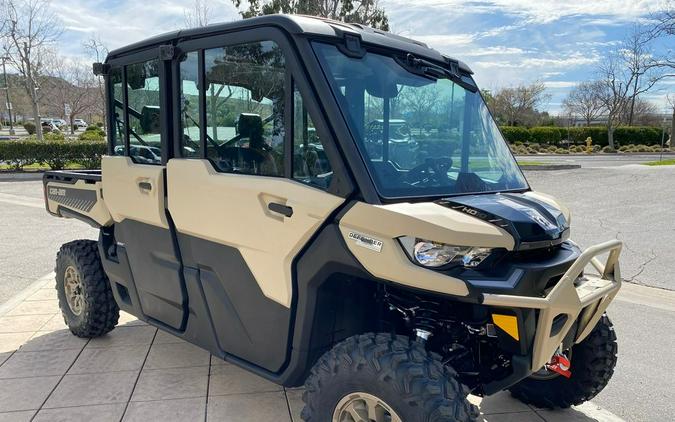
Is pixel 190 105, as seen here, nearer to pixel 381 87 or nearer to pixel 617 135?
pixel 381 87

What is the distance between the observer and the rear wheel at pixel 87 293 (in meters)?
4.30

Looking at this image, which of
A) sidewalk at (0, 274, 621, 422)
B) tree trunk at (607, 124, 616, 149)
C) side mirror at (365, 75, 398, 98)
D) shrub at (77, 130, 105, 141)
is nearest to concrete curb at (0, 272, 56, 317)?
sidewalk at (0, 274, 621, 422)

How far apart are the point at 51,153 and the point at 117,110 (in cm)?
1793

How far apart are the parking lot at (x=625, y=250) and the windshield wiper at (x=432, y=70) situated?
2159mm

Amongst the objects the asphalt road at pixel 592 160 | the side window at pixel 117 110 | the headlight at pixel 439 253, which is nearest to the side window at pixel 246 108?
the headlight at pixel 439 253

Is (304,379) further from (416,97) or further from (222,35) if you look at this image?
(222,35)

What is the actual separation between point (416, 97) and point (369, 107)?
1.35ft

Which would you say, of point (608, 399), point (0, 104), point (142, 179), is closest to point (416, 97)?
point (142, 179)

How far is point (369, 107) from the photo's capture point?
2.54 m

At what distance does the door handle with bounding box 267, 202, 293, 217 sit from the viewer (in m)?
2.51

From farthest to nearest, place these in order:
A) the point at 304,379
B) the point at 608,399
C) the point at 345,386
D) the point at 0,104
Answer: the point at 0,104 < the point at 608,399 < the point at 304,379 < the point at 345,386

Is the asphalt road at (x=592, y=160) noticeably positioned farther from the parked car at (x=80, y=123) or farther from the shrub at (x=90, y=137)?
the parked car at (x=80, y=123)

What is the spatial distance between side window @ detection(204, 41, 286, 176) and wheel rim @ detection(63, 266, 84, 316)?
2370mm

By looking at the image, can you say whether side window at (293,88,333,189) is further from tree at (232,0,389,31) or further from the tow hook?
tree at (232,0,389,31)
